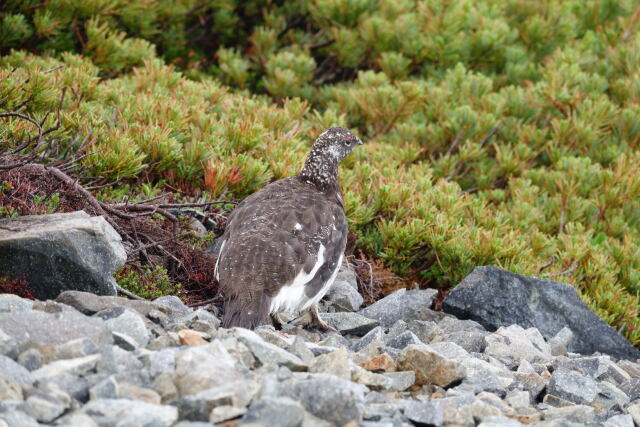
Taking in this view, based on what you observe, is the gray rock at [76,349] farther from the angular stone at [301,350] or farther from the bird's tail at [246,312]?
the bird's tail at [246,312]

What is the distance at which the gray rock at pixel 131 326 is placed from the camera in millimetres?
3697

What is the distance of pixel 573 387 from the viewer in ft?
14.0

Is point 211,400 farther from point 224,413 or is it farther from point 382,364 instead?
point 382,364

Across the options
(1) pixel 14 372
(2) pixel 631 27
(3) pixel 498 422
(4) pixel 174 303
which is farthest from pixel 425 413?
(2) pixel 631 27

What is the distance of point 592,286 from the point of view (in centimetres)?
679

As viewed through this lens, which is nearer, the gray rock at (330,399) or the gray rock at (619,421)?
the gray rock at (330,399)

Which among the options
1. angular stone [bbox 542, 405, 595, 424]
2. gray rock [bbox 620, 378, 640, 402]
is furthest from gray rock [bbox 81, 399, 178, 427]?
gray rock [bbox 620, 378, 640, 402]

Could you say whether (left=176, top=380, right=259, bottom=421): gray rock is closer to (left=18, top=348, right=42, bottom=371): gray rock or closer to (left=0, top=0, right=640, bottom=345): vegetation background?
(left=18, top=348, right=42, bottom=371): gray rock

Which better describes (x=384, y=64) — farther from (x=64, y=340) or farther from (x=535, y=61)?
(x=64, y=340)

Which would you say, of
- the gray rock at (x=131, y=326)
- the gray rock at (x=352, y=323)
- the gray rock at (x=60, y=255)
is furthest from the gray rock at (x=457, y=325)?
the gray rock at (x=131, y=326)

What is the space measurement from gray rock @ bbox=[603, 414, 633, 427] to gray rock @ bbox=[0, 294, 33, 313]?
251 cm

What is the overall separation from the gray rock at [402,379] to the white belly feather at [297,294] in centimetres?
104

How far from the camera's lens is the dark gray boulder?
19.0ft

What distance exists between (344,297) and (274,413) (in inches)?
118
